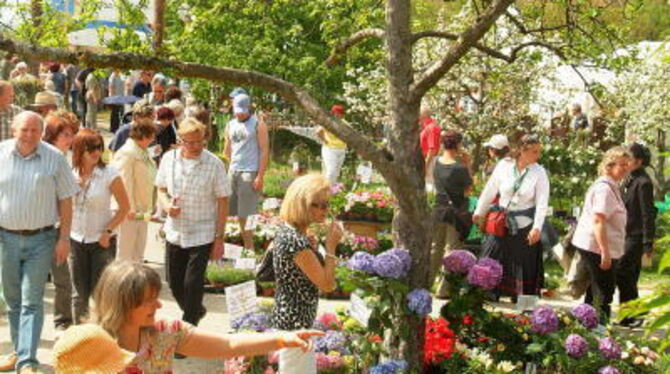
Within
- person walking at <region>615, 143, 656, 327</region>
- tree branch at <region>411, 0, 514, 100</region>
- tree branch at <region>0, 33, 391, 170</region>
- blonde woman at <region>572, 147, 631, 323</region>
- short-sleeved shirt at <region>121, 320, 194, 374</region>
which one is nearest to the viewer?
short-sleeved shirt at <region>121, 320, 194, 374</region>

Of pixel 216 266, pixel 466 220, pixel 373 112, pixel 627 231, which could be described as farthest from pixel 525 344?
pixel 373 112

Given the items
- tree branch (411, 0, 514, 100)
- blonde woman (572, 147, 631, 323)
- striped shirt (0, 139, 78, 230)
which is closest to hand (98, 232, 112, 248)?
striped shirt (0, 139, 78, 230)

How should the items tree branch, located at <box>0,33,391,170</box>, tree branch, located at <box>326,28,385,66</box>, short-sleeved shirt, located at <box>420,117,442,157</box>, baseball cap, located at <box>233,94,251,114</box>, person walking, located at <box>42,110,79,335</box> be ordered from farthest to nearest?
short-sleeved shirt, located at <box>420,117,442,157</box> → baseball cap, located at <box>233,94,251,114</box> → person walking, located at <box>42,110,79,335</box> → tree branch, located at <box>326,28,385,66</box> → tree branch, located at <box>0,33,391,170</box>

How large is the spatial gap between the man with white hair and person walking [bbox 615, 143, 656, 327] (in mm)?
4589

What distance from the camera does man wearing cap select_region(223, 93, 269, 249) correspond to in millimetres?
10227

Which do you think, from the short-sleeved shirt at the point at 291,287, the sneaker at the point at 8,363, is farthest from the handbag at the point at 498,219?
the sneaker at the point at 8,363

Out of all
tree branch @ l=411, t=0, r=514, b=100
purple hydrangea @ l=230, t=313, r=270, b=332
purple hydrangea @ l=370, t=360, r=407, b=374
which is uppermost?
tree branch @ l=411, t=0, r=514, b=100

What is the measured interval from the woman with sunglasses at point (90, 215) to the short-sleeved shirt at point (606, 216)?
355 centimetres

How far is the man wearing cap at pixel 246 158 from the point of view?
10.2 metres

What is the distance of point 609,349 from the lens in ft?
19.9

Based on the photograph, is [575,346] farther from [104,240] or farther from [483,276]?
[104,240]

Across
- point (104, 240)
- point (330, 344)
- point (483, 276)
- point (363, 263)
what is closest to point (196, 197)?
point (104, 240)

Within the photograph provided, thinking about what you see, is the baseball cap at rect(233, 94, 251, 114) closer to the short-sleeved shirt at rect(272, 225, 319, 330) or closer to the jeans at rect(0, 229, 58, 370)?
the jeans at rect(0, 229, 58, 370)

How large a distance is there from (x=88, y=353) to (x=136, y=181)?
16.7 ft
